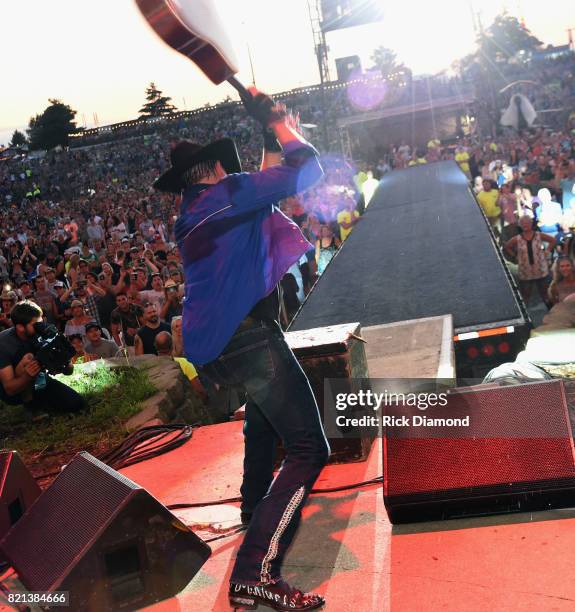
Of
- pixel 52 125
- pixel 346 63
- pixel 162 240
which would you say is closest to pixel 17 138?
pixel 52 125

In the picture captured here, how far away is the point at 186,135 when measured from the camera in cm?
4712

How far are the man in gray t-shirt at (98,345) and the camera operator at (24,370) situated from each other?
7.10 ft

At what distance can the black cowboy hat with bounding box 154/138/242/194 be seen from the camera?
110 inches

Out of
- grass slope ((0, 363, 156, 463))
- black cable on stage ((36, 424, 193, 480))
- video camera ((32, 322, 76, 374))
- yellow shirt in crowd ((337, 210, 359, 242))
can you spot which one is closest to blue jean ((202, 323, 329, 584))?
black cable on stage ((36, 424, 193, 480))

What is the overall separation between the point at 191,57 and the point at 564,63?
6103 cm

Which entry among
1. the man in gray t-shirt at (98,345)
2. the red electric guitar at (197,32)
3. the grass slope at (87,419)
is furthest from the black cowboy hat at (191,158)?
the man in gray t-shirt at (98,345)

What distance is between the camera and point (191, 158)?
279cm

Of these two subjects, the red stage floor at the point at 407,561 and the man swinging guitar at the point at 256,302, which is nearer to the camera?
the red stage floor at the point at 407,561

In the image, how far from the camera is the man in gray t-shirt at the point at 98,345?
8164 mm

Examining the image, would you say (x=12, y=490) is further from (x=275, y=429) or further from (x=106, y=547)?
(x=275, y=429)

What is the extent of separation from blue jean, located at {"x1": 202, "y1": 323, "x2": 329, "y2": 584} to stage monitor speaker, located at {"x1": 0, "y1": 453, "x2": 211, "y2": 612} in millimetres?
357

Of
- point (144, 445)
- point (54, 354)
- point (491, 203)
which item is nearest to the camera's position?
point (144, 445)

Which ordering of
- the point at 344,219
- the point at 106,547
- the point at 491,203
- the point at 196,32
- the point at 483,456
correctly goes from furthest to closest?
the point at 344,219, the point at 491,203, the point at 483,456, the point at 106,547, the point at 196,32

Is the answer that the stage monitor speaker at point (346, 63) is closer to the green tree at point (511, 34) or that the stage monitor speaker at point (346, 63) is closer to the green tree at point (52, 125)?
the green tree at point (511, 34)
